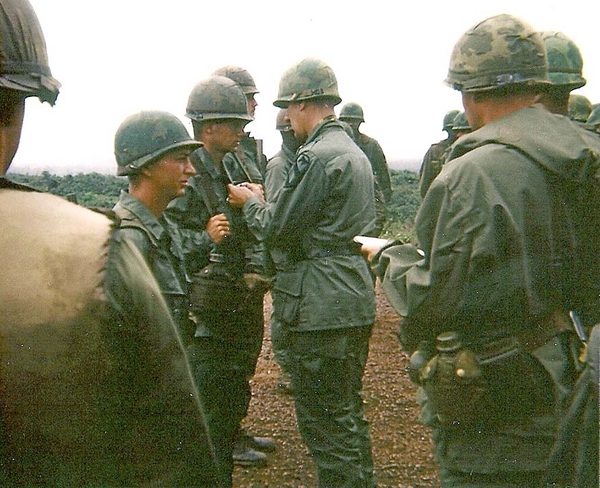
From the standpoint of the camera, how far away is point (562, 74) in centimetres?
341

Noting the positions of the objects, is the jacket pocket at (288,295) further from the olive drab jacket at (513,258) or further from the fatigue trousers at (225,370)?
the olive drab jacket at (513,258)

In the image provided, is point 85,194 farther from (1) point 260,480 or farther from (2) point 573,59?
(2) point 573,59

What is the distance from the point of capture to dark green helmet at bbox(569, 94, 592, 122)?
541cm

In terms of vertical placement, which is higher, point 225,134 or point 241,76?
point 241,76

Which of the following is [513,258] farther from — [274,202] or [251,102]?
[251,102]

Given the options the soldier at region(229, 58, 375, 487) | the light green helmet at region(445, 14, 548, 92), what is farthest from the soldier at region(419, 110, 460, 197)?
the light green helmet at region(445, 14, 548, 92)

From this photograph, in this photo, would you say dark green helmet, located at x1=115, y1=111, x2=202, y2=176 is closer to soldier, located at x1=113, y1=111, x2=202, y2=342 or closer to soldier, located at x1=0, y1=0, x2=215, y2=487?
→ soldier, located at x1=113, y1=111, x2=202, y2=342

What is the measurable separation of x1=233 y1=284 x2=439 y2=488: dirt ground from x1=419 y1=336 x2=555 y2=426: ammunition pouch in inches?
90.3

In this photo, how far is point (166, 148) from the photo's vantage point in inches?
131

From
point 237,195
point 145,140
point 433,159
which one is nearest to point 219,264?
point 237,195

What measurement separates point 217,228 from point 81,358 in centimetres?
303

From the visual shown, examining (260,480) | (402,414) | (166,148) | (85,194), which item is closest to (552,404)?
(166,148)

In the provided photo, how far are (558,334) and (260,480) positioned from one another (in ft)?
9.28

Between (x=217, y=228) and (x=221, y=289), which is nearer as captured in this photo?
(x=217, y=228)
